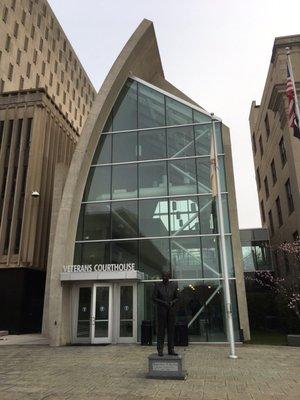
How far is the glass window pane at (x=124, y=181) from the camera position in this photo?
828 inches

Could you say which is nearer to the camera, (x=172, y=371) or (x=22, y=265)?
(x=172, y=371)

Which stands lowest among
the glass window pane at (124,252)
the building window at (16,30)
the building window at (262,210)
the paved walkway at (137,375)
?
the paved walkway at (137,375)

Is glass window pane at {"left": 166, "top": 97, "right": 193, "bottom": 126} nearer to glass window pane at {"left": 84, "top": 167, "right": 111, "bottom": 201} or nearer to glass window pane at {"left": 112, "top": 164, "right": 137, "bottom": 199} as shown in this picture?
glass window pane at {"left": 112, "top": 164, "right": 137, "bottom": 199}

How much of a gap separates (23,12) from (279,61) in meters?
26.9

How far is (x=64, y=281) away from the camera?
731 inches

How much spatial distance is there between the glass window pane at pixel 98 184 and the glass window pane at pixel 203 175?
210 inches

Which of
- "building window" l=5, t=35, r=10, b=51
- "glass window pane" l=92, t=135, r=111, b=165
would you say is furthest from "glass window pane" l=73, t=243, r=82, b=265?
"building window" l=5, t=35, r=10, b=51

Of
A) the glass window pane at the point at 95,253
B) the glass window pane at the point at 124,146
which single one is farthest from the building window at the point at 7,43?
the glass window pane at the point at 95,253

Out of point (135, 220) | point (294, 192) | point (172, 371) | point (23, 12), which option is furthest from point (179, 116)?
point (23, 12)

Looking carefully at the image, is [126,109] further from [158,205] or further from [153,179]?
[158,205]

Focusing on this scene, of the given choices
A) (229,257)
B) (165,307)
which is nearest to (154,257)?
(229,257)

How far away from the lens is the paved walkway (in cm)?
804

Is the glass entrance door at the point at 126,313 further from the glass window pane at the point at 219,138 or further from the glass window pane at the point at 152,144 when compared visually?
the glass window pane at the point at 219,138

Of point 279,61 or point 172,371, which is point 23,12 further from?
point 172,371
